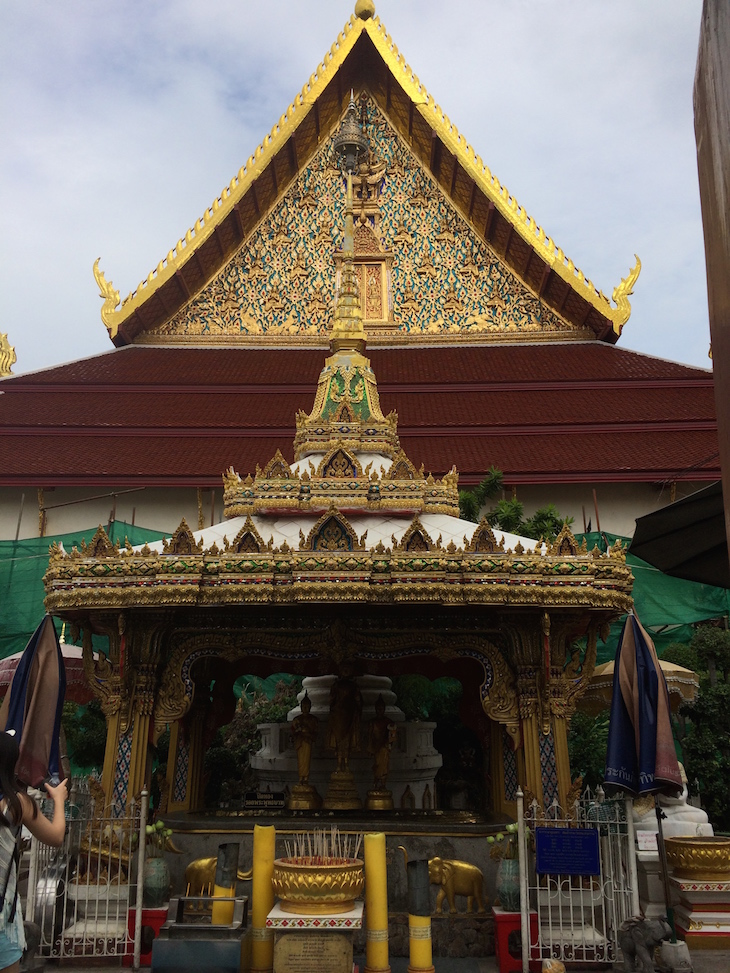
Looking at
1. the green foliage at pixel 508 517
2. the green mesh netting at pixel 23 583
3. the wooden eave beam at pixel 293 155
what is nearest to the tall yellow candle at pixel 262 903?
the green mesh netting at pixel 23 583

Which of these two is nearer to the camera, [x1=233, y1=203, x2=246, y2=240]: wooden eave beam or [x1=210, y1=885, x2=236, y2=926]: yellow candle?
[x1=210, y1=885, x2=236, y2=926]: yellow candle

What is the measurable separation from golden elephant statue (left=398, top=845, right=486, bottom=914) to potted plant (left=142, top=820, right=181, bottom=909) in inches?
56.7

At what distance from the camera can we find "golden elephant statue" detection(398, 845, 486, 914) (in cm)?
553

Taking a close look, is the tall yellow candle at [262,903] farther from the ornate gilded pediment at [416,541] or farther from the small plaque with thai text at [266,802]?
the small plaque with thai text at [266,802]

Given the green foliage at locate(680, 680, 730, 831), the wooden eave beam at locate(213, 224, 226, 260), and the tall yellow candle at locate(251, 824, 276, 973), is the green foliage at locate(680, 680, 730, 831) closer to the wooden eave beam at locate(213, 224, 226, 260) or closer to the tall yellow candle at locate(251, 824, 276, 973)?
the tall yellow candle at locate(251, 824, 276, 973)

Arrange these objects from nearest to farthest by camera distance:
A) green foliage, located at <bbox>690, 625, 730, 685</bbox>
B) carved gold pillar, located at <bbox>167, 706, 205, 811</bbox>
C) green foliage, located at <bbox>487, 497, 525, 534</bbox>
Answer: carved gold pillar, located at <bbox>167, 706, 205, 811</bbox>
green foliage, located at <bbox>690, 625, 730, 685</bbox>
green foliage, located at <bbox>487, 497, 525, 534</bbox>

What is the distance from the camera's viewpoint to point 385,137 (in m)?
18.5

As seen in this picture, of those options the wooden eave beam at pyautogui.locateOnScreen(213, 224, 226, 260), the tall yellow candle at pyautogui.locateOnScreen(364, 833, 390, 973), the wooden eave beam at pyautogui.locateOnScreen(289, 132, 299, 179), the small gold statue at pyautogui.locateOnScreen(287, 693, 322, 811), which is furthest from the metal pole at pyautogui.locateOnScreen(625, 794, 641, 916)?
the wooden eave beam at pyautogui.locateOnScreen(289, 132, 299, 179)

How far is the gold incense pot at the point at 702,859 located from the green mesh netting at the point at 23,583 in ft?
23.1

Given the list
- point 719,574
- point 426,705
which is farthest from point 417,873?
point 426,705

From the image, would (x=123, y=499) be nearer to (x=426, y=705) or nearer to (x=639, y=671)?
(x=426, y=705)

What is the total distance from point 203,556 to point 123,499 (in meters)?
8.34

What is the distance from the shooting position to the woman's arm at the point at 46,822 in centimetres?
278

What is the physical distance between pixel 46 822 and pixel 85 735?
7.62 metres
